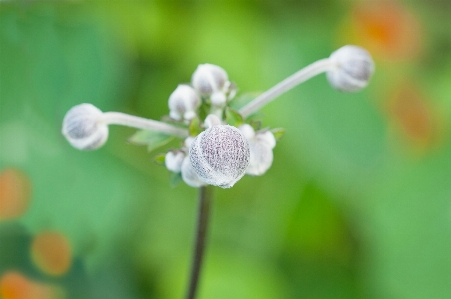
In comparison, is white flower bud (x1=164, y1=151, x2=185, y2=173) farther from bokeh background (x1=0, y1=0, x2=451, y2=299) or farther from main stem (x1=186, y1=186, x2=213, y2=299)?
bokeh background (x1=0, y1=0, x2=451, y2=299)

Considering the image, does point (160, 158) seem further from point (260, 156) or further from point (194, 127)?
point (260, 156)

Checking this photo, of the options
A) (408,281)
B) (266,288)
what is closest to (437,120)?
(408,281)

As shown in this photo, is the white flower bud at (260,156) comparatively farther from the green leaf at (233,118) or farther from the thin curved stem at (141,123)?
the thin curved stem at (141,123)

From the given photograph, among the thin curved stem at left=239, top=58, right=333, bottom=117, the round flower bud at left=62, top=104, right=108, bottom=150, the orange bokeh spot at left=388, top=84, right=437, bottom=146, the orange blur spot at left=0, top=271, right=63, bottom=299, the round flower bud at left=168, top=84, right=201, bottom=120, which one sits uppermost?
the orange bokeh spot at left=388, top=84, right=437, bottom=146

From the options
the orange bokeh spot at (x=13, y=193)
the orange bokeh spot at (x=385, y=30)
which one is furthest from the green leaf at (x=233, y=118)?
the orange bokeh spot at (x=385, y=30)

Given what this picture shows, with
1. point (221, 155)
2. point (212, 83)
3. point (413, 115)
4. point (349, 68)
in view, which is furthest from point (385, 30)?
point (221, 155)

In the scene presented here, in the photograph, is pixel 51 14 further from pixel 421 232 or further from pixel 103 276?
pixel 421 232

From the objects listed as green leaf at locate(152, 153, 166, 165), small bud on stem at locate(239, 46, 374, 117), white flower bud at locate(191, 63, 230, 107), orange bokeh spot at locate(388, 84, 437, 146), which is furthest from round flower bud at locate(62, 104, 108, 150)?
orange bokeh spot at locate(388, 84, 437, 146)
